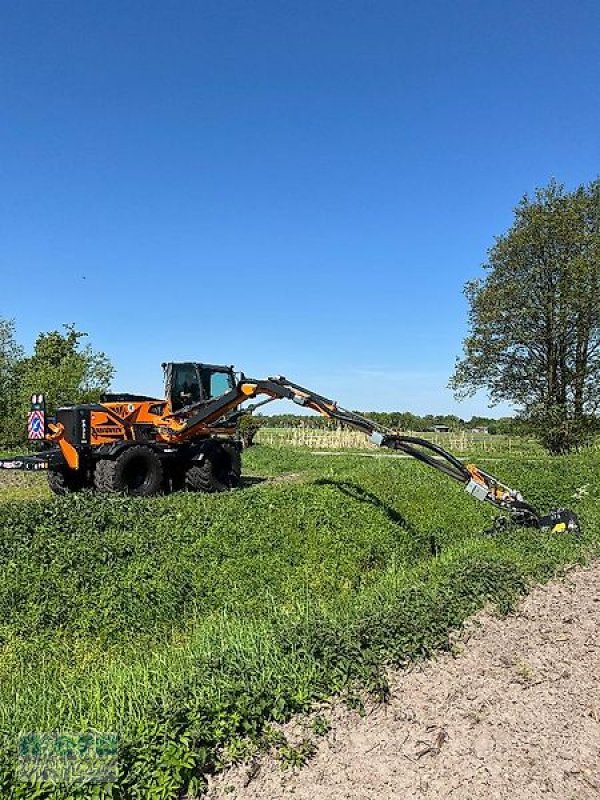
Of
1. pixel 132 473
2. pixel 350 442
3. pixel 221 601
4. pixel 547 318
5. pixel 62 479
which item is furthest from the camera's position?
pixel 350 442

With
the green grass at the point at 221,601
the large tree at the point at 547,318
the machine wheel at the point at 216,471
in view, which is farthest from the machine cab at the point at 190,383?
the large tree at the point at 547,318

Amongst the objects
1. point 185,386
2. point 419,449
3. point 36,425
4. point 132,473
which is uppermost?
point 185,386

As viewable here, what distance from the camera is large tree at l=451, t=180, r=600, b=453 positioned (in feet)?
87.0

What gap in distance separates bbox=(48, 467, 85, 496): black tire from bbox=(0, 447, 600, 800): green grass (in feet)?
3.01

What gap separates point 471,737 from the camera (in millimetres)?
4660

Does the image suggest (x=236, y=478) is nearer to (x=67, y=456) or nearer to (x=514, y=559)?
(x=67, y=456)

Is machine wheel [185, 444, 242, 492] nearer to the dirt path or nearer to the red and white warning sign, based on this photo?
the red and white warning sign

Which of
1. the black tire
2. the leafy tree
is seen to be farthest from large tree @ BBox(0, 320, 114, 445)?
the black tire

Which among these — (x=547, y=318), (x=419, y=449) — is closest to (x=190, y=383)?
(x=419, y=449)

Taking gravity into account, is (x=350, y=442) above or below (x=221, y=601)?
above

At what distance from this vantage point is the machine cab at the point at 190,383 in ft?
47.8

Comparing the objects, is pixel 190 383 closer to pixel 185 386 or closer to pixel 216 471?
pixel 185 386

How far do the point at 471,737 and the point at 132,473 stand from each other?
9.84 m

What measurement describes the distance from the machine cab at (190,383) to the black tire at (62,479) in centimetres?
237
